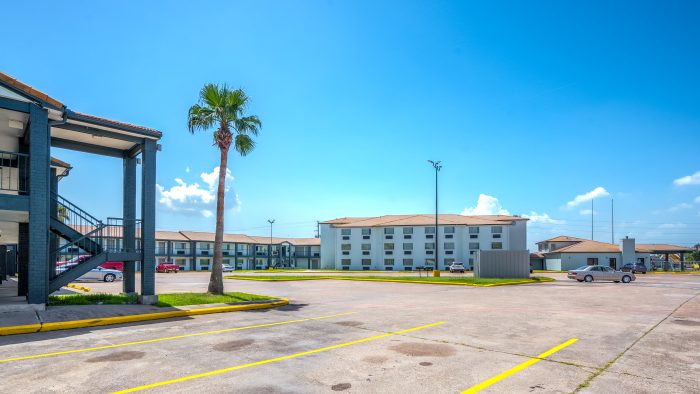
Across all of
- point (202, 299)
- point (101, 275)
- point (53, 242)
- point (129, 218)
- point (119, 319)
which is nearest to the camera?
point (119, 319)

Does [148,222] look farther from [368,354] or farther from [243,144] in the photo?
[368,354]

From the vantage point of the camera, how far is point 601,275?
3516 centimetres

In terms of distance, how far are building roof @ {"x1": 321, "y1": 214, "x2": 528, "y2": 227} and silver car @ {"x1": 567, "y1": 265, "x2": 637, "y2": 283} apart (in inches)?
1572

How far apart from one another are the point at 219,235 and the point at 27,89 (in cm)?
923

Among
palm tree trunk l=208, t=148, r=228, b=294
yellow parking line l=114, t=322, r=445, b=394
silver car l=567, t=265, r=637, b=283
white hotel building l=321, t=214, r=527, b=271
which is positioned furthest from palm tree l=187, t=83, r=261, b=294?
white hotel building l=321, t=214, r=527, b=271

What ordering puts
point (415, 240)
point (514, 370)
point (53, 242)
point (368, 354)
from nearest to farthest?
point (514, 370) → point (368, 354) → point (53, 242) → point (415, 240)

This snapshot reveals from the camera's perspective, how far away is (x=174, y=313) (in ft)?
Answer: 45.9

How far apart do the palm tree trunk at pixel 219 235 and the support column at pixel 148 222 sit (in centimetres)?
311

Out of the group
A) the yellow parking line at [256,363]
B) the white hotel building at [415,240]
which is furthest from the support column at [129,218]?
the white hotel building at [415,240]

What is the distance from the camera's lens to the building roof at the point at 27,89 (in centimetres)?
1315

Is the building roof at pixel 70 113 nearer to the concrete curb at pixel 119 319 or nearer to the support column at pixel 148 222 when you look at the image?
the support column at pixel 148 222

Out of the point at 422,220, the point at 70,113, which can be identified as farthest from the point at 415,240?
the point at 70,113

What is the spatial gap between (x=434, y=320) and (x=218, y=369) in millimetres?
7703

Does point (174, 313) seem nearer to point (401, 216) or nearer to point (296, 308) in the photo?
point (296, 308)
